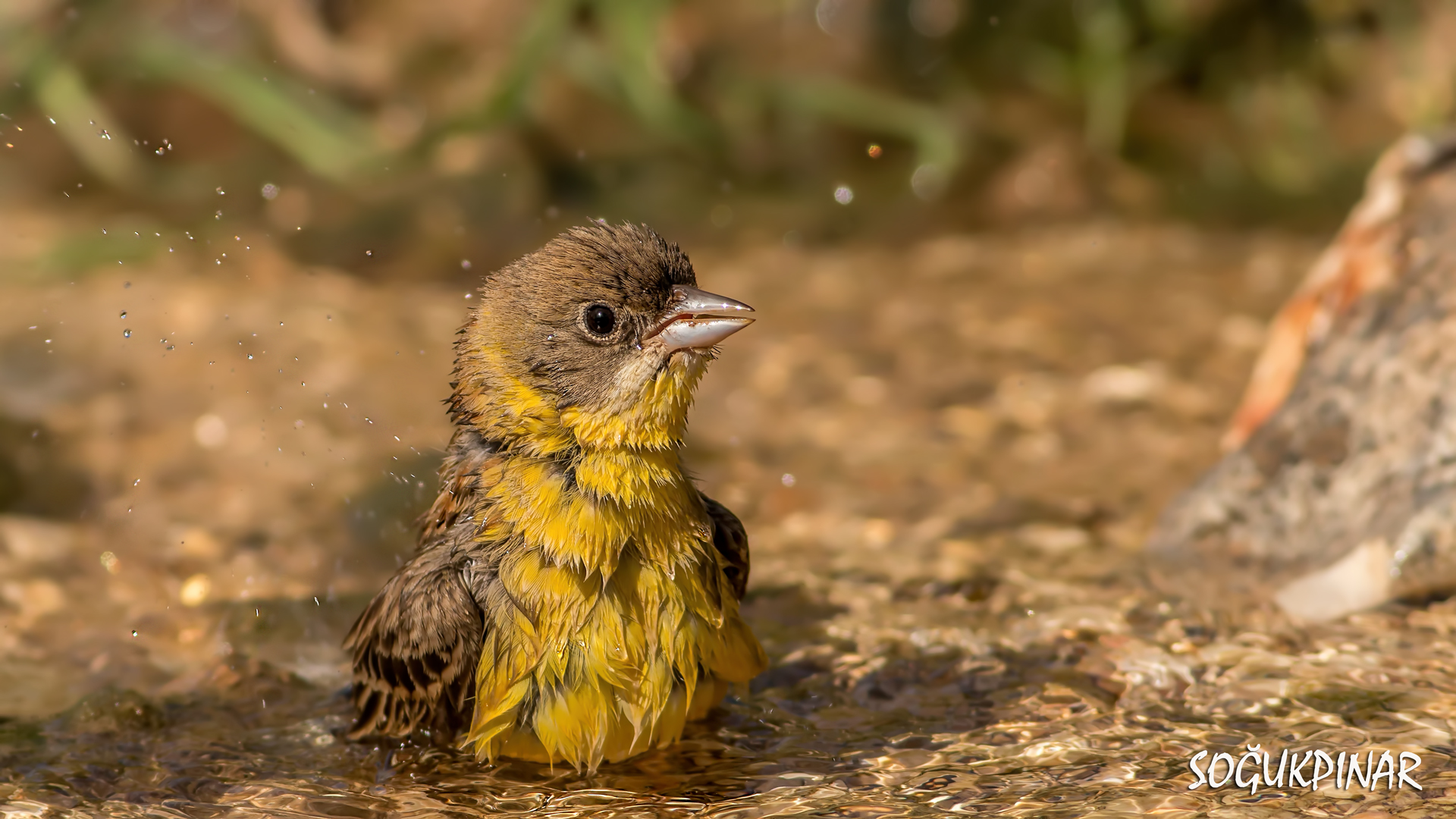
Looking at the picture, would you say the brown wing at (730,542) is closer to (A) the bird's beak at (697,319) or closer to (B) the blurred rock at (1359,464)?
(A) the bird's beak at (697,319)

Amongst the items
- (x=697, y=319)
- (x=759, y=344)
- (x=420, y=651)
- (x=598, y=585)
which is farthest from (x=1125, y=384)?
(x=420, y=651)

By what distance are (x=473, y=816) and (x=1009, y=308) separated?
4.72 metres

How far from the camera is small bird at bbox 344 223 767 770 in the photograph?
369 cm

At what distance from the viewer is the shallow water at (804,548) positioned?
3854mm

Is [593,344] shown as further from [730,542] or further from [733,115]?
[733,115]

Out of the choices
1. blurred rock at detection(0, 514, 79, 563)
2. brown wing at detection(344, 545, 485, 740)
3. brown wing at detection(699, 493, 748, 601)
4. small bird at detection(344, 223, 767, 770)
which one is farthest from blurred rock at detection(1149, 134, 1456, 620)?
blurred rock at detection(0, 514, 79, 563)

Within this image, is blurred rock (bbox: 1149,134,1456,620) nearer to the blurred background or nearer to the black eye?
the blurred background

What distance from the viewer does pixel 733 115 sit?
8.87 meters

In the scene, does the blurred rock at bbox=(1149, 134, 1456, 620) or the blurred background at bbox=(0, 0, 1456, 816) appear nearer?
the blurred background at bbox=(0, 0, 1456, 816)

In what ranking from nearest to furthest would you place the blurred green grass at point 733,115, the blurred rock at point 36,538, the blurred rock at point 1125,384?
the blurred rock at point 36,538 < the blurred rock at point 1125,384 < the blurred green grass at point 733,115

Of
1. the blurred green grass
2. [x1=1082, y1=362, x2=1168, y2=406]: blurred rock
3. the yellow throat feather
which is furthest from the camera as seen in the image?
the blurred green grass

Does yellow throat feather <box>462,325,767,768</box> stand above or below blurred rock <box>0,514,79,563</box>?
below

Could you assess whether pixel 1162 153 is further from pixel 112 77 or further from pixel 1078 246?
pixel 112 77

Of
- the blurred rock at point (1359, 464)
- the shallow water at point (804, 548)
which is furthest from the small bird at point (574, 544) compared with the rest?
the blurred rock at point (1359, 464)
